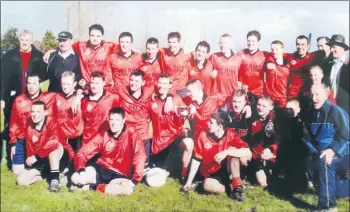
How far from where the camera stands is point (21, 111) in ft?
13.7

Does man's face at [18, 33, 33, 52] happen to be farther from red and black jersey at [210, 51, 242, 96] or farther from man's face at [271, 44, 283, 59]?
man's face at [271, 44, 283, 59]

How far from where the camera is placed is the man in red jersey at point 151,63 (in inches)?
154

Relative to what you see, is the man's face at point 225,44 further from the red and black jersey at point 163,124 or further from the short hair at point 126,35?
the short hair at point 126,35

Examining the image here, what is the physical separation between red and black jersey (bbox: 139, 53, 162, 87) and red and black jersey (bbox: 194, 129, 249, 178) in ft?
2.64

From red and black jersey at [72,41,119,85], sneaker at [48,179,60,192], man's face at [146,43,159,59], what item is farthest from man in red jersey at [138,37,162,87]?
sneaker at [48,179,60,192]

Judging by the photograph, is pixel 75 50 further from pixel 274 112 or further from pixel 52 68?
pixel 274 112

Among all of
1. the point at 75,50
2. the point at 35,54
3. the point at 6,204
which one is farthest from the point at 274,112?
the point at 6,204

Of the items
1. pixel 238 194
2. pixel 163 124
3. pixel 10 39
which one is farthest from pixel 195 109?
pixel 10 39

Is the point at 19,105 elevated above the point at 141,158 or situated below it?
above

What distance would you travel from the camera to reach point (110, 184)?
396 cm

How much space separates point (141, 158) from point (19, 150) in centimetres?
155

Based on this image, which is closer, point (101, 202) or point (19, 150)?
point (101, 202)

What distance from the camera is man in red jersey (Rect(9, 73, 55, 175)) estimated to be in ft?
13.6

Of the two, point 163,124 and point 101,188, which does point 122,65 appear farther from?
point 101,188
